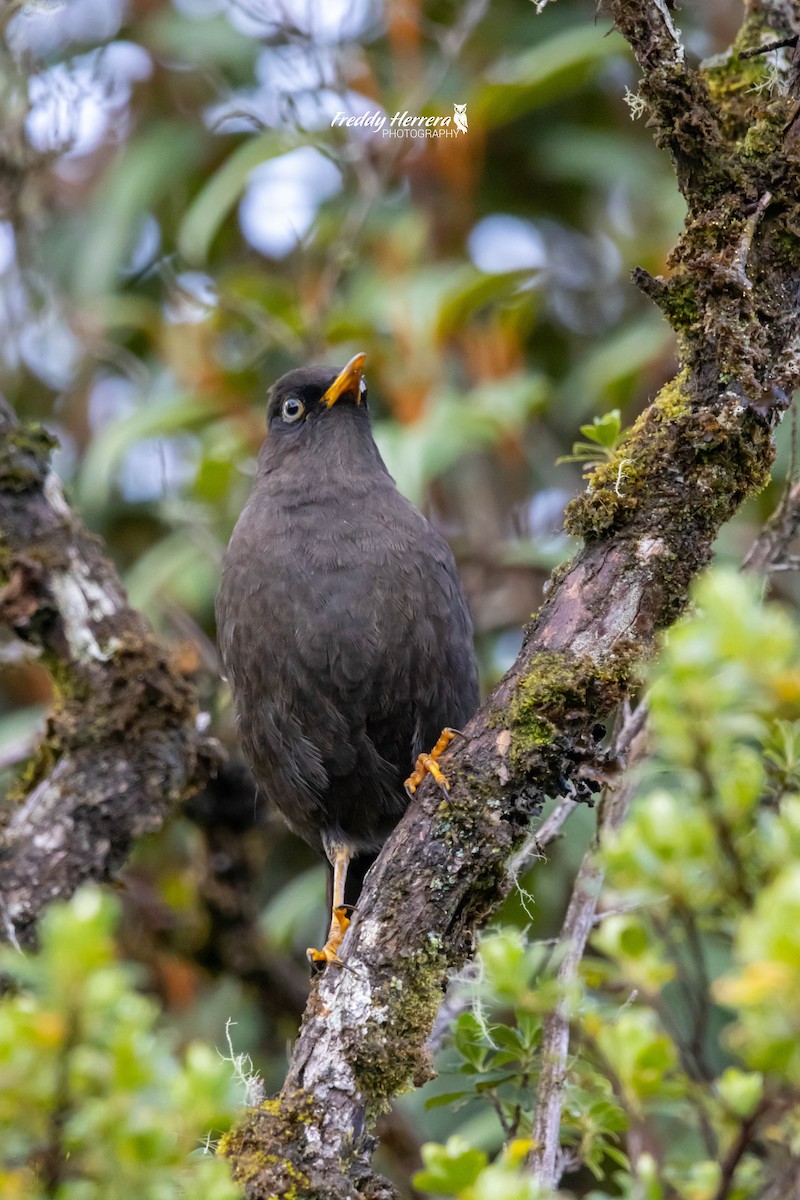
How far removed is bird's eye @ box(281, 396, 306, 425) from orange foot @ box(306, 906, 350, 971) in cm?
195

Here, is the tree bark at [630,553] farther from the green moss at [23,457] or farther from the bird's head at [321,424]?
the green moss at [23,457]

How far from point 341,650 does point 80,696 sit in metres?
0.98

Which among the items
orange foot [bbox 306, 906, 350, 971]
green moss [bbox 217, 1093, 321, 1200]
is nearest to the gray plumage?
orange foot [bbox 306, 906, 350, 971]

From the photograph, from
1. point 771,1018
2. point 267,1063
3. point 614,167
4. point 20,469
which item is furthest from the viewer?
point 614,167

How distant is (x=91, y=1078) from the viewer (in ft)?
5.09

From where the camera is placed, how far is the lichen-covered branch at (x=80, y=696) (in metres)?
4.42

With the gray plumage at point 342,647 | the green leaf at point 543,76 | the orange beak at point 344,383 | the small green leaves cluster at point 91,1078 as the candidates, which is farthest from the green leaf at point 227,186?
the small green leaves cluster at point 91,1078

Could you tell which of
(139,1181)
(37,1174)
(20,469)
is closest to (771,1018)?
(139,1181)

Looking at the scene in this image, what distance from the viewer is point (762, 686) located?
1497mm

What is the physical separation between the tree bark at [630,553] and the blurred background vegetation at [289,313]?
1962 mm

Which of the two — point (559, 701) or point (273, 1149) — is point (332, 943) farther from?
point (559, 701)

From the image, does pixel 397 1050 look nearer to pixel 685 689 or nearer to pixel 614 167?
pixel 685 689

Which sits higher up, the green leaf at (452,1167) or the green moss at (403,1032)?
the green leaf at (452,1167)

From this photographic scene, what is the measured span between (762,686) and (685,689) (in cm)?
9
